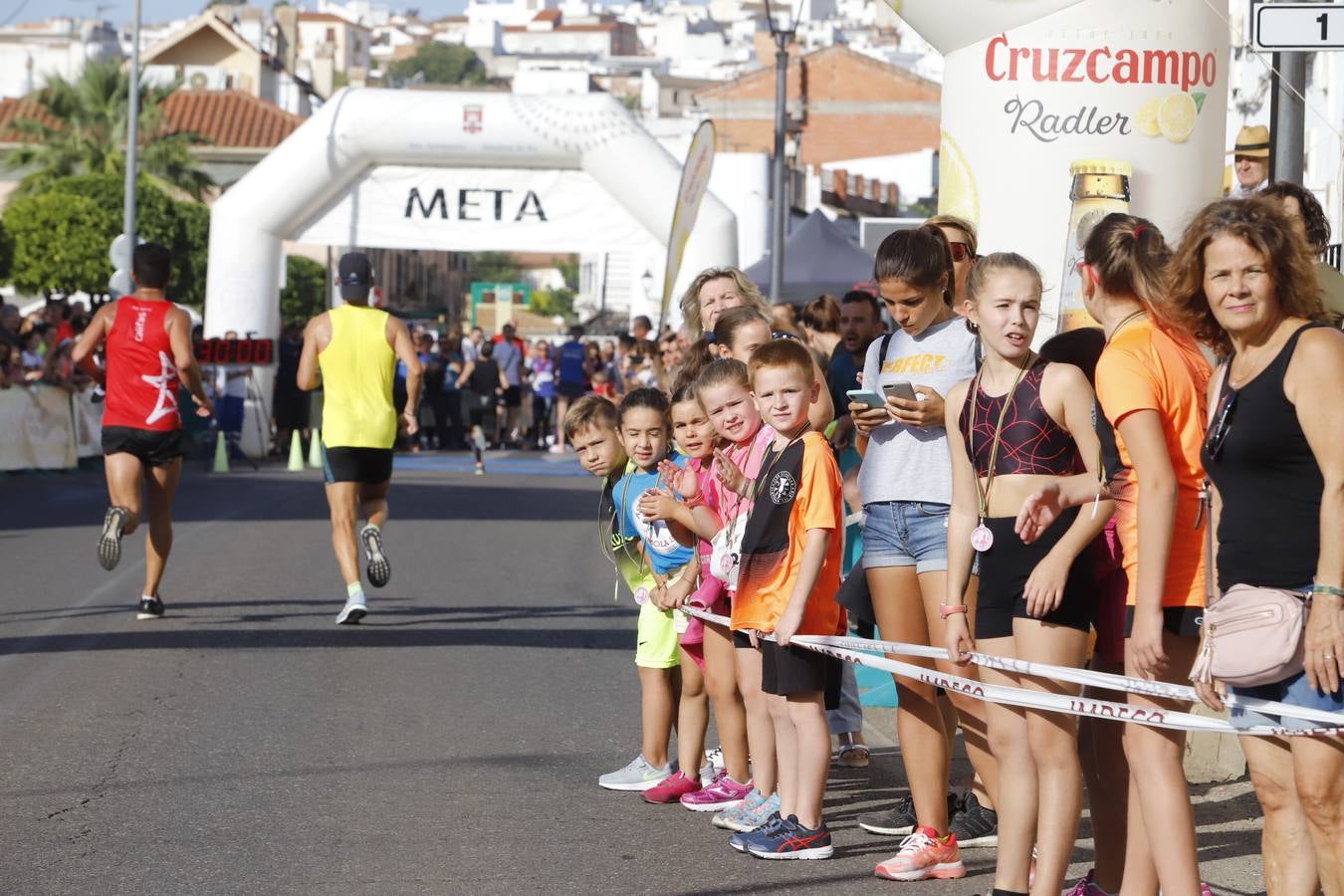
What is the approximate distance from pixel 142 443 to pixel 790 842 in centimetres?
618

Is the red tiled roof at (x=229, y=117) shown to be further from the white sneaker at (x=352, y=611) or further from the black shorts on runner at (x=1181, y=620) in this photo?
the black shorts on runner at (x=1181, y=620)

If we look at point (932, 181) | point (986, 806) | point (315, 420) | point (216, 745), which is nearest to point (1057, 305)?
point (986, 806)

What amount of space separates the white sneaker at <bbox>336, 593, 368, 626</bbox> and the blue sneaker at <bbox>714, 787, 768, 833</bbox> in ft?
15.9

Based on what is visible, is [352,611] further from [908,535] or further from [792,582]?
[908,535]

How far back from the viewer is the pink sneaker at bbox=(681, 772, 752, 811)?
258 inches

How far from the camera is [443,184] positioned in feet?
80.9

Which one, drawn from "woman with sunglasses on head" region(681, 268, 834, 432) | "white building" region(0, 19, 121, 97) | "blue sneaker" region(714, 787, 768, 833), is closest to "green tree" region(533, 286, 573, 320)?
"white building" region(0, 19, 121, 97)

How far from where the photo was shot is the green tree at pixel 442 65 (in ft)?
547

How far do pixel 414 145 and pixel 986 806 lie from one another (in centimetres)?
1920

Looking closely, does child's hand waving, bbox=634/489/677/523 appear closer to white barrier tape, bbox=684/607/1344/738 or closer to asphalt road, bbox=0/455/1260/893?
white barrier tape, bbox=684/607/1344/738

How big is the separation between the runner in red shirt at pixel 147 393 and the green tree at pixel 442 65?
155 meters

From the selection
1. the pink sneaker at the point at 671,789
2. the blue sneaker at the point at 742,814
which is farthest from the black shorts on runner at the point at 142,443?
the blue sneaker at the point at 742,814

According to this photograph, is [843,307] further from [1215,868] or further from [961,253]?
[1215,868]

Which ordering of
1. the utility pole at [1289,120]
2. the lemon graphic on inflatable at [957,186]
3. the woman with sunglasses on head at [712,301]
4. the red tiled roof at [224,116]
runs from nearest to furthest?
the woman with sunglasses on head at [712,301] < the utility pole at [1289,120] < the lemon graphic on inflatable at [957,186] < the red tiled roof at [224,116]
